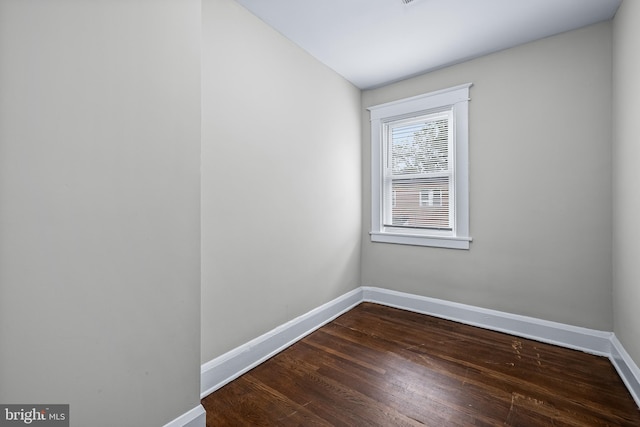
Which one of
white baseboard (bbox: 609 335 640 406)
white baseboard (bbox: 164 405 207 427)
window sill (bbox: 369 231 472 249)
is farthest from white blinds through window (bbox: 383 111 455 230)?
white baseboard (bbox: 164 405 207 427)

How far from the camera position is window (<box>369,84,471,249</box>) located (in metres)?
2.75

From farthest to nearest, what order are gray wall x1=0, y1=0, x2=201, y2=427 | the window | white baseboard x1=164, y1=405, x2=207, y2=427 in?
1. the window
2. white baseboard x1=164, y1=405, x2=207, y2=427
3. gray wall x1=0, y1=0, x2=201, y2=427

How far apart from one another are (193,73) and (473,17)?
209 cm

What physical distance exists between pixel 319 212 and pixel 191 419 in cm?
182

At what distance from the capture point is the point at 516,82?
246 cm

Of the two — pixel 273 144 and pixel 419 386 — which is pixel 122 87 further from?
pixel 419 386

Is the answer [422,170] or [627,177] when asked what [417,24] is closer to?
[422,170]

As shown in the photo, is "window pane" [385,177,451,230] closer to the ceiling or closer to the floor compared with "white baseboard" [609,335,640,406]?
closer to the ceiling

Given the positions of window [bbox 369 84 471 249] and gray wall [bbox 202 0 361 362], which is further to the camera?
window [bbox 369 84 471 249]

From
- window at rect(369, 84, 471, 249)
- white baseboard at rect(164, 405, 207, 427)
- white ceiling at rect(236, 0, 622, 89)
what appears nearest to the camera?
white baseboard at rect(164, 405, 207, 427)

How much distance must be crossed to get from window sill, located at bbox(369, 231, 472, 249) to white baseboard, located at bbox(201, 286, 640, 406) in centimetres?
58

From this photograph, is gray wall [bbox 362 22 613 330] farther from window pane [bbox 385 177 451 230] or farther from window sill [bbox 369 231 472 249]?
window pane [bbox 385 177 451 230]

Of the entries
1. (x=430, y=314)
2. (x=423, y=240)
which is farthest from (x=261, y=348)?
(x=423, y=240)

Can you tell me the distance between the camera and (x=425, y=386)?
1.76m
